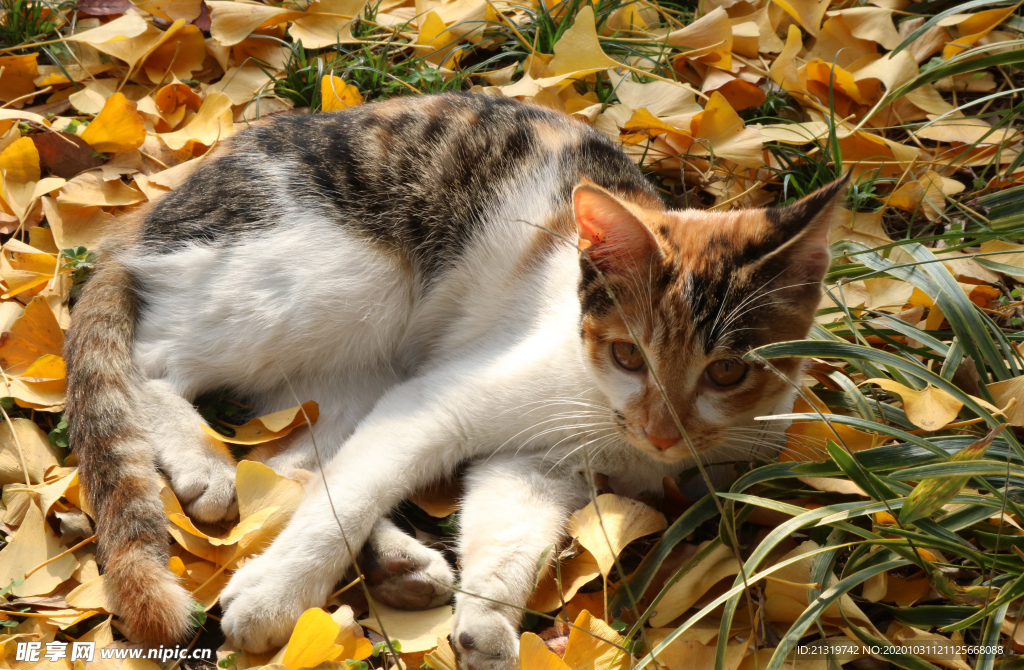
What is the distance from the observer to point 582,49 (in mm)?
2844

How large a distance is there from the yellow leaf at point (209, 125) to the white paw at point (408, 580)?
1.76m

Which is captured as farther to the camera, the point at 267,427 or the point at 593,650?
the point at 267,427

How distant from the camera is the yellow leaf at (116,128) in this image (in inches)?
105

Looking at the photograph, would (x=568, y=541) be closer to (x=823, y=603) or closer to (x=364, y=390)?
(x=823, y=603)

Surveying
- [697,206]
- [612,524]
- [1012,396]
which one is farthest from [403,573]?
[697,206]

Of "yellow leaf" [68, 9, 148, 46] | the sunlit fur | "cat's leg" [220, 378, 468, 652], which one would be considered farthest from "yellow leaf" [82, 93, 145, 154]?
the sunlit fur

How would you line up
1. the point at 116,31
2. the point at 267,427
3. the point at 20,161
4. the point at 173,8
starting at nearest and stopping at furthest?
the point at 267,427 → the point at 20,161 → the point at 116,31 → the point at 173,8

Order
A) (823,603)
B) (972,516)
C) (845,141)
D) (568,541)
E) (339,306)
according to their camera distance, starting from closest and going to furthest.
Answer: (823,603) → (972,516) → (568,541) → (339,306) → (845,141)

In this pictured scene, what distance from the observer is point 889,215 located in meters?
2.77

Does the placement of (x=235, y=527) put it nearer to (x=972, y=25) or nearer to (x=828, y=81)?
(x=828, y=81)

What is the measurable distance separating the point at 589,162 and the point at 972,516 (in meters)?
1.42

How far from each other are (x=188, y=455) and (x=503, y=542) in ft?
2.90

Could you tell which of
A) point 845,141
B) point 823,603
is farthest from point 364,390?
point 845,141

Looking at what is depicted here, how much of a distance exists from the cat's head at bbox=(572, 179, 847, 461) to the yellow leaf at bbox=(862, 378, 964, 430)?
0.24m
